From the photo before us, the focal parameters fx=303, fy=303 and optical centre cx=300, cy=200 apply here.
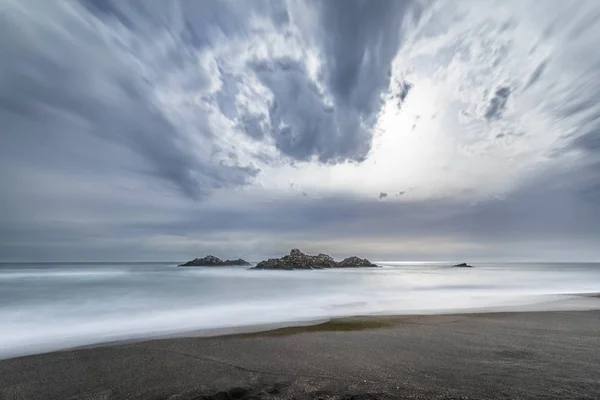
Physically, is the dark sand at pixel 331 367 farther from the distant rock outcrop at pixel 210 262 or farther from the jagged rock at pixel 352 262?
the distant rock outcrop at pixel 210 262

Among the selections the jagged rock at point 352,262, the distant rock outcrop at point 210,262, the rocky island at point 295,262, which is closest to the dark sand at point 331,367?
the rocky island at point 295,262

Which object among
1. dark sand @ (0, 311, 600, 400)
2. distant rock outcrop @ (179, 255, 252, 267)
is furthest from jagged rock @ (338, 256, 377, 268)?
dark sand @ (0, 311, 600, 400)

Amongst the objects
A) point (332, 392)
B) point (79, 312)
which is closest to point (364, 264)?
point (79, 312)

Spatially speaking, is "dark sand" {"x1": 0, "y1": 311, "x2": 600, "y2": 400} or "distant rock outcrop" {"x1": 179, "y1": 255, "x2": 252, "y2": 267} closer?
"dark sand" {"x1": 0, "y1": 311, "x2": 600, "y2": 400}

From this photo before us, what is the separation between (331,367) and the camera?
4539 millimetres

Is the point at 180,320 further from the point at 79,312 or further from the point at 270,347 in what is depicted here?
the point at 270,347

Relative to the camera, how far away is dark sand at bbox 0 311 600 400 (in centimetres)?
373

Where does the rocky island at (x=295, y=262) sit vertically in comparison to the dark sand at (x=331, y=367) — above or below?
above

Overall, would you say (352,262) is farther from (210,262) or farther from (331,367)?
(331,367)

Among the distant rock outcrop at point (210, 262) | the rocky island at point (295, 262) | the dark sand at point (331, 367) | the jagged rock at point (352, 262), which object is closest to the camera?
the dark sand at point (331, 367)

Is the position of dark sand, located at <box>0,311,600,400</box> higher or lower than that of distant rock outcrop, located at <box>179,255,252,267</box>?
lower

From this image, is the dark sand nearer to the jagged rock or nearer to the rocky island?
the rocky island

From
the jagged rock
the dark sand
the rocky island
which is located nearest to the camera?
the dark sand

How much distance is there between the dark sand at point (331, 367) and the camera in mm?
3732
